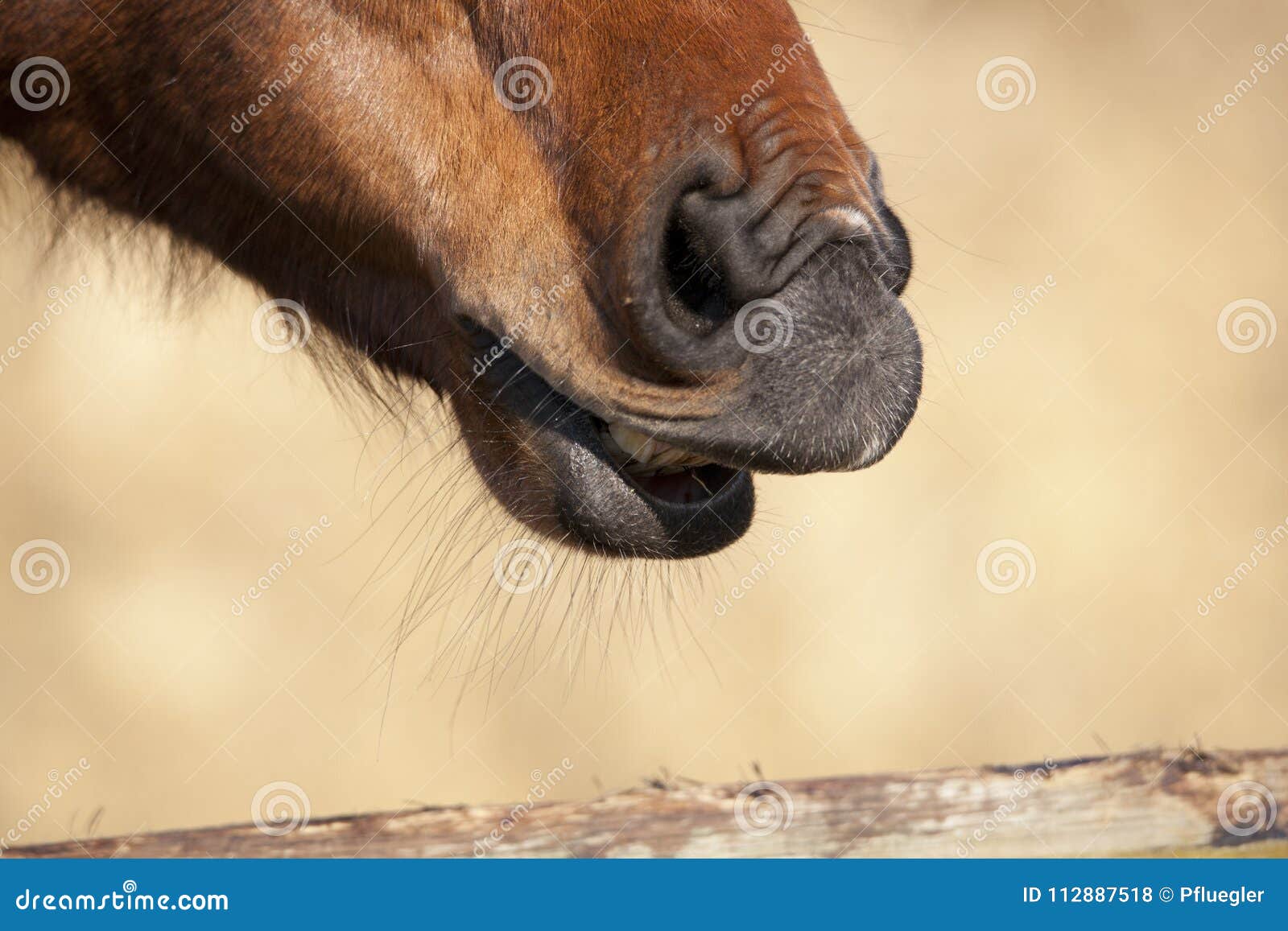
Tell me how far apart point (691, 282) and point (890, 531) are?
12.7 feet

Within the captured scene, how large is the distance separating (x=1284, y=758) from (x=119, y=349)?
430 cm

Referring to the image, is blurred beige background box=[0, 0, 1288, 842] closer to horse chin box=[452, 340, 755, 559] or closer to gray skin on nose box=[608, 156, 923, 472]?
horse chin box=[452, 340, 755, 559]

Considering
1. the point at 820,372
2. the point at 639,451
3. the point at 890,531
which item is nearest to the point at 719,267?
the point at 820,372

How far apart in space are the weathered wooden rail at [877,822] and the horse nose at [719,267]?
37.2 inches

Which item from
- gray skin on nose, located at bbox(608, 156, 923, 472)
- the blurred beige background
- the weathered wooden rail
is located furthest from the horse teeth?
the blurred beige background

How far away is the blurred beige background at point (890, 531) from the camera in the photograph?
184 inches

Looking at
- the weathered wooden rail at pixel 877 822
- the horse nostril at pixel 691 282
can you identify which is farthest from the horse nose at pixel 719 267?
the weathered wooden rail at pixel 877 822

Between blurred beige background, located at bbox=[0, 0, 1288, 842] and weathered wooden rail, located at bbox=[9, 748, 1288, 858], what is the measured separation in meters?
2.37

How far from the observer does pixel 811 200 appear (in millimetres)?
1345

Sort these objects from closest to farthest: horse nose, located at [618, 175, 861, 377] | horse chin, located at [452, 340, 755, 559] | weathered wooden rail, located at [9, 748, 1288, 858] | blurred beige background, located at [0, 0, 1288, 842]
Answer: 1. horse nose, located at [618, 175, 861, 377]
2. horse chin, located at [452, 340, 755, 559]
3. weathered wooden rail, located at [9, 748, 1288, 858]
4. blurred beige background, located at [0, 0, 1288, 842]

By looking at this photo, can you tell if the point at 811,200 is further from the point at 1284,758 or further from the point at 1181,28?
the point at 1181,28

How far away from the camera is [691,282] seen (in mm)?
1389

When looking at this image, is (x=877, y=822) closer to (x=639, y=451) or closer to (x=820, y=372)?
(x=639, y=451)

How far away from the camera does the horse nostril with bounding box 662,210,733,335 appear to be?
4.50ft
